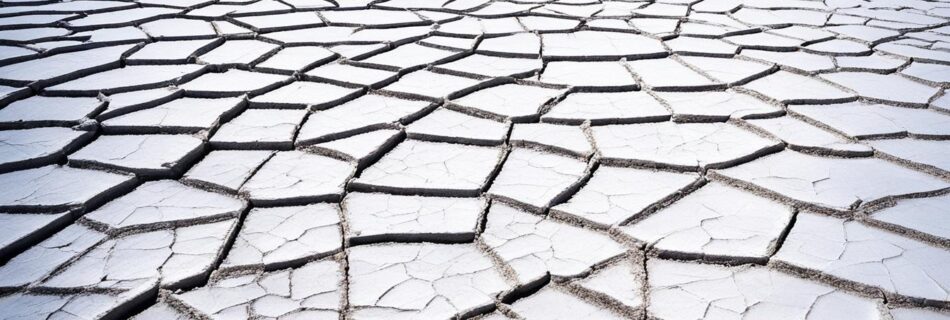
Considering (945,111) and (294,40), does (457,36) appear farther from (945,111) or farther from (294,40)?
(945,111)

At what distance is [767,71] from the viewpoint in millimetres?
3016

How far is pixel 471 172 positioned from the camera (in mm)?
2088

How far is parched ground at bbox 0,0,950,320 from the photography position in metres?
1.55

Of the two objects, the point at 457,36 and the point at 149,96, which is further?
the point at 457,36

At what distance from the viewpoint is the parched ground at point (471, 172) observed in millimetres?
1552

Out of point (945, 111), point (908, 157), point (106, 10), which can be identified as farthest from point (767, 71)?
point (106, 10)

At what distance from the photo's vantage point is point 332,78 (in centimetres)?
288

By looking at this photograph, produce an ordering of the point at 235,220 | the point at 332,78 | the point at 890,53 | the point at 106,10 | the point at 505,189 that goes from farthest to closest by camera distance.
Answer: the point at 106,10 < the point at 890,53 < the point at 332,78 < the point at 505,189 < the point at 235,220

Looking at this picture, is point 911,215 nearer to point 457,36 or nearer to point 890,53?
point 890,53

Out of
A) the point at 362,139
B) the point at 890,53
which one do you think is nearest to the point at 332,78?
the point at 362,139

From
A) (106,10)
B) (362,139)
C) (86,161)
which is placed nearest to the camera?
(86,161)

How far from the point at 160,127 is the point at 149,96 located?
0.38 m

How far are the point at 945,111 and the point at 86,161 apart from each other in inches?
122

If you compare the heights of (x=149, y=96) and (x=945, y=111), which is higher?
(x=149, y=96)
